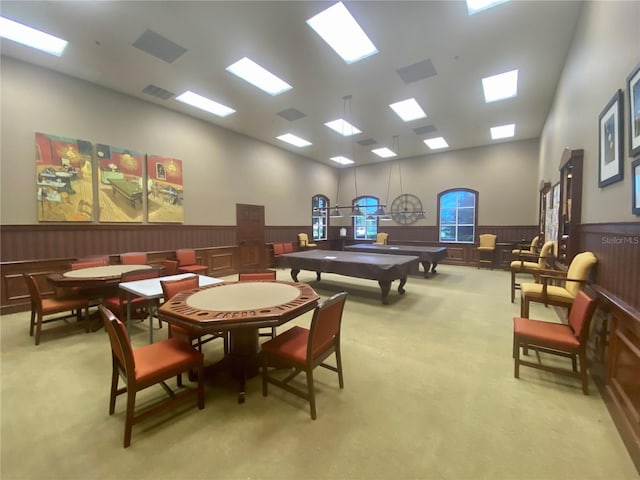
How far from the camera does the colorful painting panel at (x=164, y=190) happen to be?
5.70 m

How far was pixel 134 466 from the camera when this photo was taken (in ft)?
4.84

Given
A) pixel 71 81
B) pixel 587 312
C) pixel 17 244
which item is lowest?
pixel 587 312

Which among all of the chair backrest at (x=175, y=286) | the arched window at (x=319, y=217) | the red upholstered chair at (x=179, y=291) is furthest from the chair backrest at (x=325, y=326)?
the arched window at (x=319, y=217)

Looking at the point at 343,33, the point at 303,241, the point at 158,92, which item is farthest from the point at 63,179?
the point at 303,241

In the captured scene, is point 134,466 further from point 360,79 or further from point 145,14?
point 360,79

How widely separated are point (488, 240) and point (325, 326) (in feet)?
27.7

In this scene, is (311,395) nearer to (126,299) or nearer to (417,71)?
(126,299)

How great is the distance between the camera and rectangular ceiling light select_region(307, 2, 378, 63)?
340 cm

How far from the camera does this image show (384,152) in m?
9.48

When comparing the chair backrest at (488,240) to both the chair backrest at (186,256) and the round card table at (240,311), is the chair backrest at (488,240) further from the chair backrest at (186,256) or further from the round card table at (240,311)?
the chair backrest at (186,256)

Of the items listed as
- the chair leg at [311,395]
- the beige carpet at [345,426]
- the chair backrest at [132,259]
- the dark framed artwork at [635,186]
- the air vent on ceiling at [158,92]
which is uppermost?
the air vent on ceiling at [158,92]

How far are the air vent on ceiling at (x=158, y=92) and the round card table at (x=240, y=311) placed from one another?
473 cm

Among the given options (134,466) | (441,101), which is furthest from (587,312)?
(441,101)

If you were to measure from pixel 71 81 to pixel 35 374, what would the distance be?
5.03m
